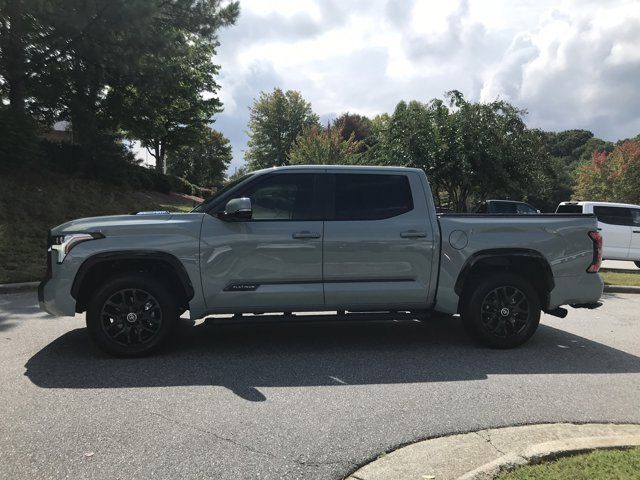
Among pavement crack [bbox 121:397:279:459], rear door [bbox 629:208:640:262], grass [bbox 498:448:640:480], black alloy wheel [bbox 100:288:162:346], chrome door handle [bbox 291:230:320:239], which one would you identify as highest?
chrome door handle [bbox 291:230:320:239]

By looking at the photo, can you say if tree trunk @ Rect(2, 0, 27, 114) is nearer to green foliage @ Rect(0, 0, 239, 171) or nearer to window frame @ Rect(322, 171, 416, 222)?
green foliage @ Rect(0, 0, 239, 171)

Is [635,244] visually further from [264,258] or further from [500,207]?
[264,258]

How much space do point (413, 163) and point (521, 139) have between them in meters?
3.09

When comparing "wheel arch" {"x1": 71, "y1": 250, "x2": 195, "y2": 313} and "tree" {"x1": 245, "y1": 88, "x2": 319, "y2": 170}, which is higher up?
"tree" {"x1": 245, "y1": 88, "x2": 319, "y2": 170}

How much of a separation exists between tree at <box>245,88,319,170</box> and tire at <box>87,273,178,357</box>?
45.9 m

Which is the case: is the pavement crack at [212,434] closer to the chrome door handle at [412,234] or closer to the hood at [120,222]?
the hood at [120,222]

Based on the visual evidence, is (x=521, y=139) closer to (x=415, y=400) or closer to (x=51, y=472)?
(x=415, y=400)

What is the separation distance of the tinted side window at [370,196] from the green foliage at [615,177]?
4213 centimetres

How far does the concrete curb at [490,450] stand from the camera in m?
2.97

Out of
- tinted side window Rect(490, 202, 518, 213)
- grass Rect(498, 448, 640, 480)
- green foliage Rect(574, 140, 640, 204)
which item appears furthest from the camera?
green foliage Rect(574, 140, 640, 204)

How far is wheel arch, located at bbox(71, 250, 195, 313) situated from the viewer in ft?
16.1

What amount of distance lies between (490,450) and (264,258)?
107 inches

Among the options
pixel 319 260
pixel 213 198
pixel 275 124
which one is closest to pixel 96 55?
pixel 213 198

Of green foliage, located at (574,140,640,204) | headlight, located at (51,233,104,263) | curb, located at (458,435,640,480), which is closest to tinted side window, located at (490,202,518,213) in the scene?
curb, located at (458,435,640,480)
